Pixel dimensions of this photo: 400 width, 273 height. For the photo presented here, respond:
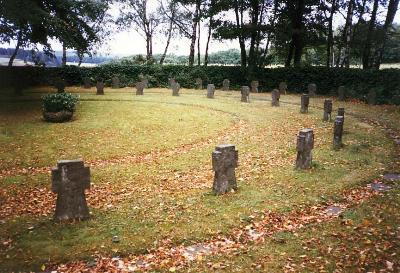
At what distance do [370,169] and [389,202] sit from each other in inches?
106

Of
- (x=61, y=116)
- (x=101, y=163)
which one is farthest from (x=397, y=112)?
(x=61, y=116)

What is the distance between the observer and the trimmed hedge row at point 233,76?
2812cm

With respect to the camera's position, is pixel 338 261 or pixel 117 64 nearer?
pixel 338 261

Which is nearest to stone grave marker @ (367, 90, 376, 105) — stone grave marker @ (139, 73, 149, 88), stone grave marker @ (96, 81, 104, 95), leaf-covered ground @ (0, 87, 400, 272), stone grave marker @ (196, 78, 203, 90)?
leaf-covered ground @ (0, 87, 400, 272)

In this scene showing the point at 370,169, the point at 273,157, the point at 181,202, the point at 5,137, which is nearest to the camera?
the point at 181,202

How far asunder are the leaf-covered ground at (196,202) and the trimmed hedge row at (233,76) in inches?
432

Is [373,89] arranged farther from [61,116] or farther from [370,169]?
[61,116]

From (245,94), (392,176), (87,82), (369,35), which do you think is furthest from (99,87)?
(392,176)

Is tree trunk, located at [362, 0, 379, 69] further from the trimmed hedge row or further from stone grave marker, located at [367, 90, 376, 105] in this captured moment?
stone grave marker, located at [367, 90, 376, 105]

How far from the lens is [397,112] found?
22531 mm

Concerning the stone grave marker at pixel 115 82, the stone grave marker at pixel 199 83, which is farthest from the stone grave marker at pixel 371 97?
the stone grave marker at pixel 115 82

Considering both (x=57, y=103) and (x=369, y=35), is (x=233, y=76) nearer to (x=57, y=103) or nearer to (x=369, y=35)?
(x=369, y=35)

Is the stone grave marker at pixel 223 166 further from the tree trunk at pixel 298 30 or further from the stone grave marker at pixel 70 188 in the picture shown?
the tree trunk at pixel 298 30

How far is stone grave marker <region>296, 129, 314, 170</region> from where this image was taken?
10922mm
